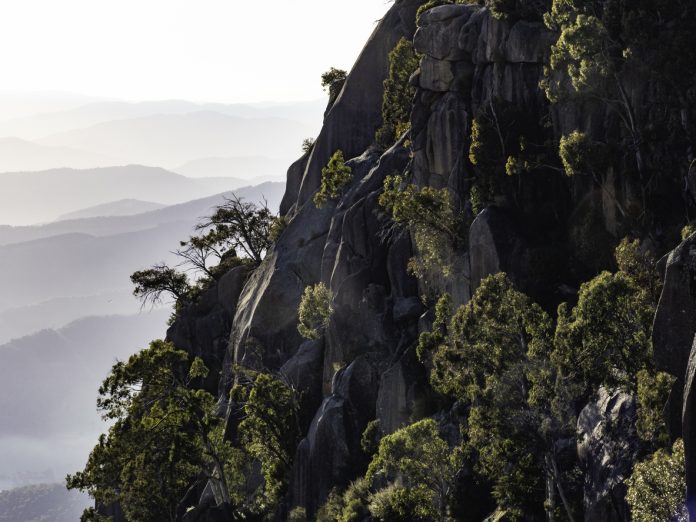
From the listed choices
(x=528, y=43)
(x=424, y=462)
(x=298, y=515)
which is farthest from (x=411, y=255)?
(x=424, y=462)

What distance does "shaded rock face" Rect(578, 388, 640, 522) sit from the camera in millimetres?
29922

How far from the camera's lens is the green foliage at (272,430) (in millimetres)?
58100

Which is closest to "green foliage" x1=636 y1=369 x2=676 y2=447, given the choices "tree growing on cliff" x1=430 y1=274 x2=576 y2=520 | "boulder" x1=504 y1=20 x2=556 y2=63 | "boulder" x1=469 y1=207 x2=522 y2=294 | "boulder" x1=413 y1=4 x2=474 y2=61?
"tree growing on cliff" x1=430 y1=274 x2=576 y2=520

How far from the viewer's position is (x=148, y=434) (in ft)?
184

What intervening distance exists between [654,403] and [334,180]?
4848 cm

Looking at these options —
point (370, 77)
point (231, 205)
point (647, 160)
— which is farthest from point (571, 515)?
point (231, 205)

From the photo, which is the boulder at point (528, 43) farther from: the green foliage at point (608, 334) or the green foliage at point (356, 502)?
the green foliage at point (356, 502)

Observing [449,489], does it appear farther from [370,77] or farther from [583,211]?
[370,77]

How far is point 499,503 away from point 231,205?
205ft

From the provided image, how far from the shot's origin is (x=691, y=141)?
41125 mm

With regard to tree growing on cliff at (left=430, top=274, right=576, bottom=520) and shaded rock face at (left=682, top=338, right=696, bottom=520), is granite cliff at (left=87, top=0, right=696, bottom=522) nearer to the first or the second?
shaded rock face at (left=682, top=338, right=696, bottom=520)

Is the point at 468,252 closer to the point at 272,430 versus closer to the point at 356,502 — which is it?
the point at 356,502

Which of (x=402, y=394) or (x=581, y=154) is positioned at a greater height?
(x=581, y=154)

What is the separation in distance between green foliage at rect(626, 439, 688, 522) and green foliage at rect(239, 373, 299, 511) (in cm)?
3580
